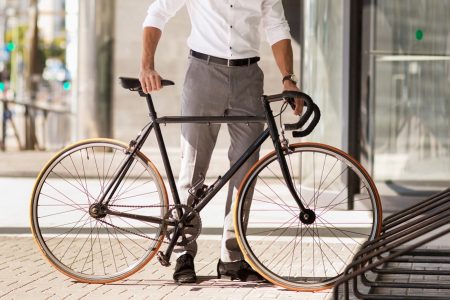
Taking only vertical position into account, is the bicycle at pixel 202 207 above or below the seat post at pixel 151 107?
below

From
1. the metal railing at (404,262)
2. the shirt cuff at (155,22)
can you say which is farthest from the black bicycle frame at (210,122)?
the metal railing at (404,262)

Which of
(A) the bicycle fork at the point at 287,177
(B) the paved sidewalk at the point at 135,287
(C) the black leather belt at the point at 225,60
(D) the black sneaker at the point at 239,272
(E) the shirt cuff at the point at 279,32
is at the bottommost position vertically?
(B) the paved sidewalk at the point at 135,287

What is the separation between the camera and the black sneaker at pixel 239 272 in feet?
20.5

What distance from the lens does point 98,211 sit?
6102 mm

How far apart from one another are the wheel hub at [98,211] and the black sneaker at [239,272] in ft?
2.30

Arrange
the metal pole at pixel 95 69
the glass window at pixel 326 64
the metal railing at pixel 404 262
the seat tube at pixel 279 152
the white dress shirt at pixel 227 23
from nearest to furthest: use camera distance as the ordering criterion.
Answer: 1. the metal railing at pixel 404 262
2. the seat tube at pixel 279 152
3. the white dress shirt at pixel 227 23
4. the glass window at pixel 326 64
5. the metal pole at pixel 95 69

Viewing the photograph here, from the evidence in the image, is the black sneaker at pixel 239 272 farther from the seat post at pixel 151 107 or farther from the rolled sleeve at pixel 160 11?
the rolled sleeve at pixel 160 11

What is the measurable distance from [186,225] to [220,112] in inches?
24.2

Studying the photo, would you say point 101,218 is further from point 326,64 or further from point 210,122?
point 326,64

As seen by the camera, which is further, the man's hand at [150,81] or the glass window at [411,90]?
the glass window at [411,90]

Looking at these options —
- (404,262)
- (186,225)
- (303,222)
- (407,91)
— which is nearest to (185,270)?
(186,225)

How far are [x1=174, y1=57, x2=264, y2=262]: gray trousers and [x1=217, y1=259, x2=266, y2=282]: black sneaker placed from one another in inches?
1.3

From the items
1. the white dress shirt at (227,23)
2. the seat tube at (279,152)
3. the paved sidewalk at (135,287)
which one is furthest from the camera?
the white dress shirt at (227,23)

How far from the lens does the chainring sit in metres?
6.05
